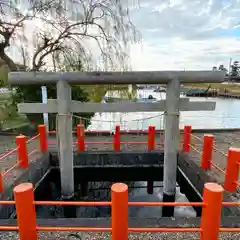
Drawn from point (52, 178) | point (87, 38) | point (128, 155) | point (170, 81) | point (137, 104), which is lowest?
point (52, 178)

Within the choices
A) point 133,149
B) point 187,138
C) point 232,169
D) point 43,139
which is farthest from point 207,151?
point 43,139

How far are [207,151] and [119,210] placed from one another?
3818mm

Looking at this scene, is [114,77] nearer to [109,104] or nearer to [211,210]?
[109,104]

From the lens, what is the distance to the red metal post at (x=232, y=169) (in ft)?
14.3

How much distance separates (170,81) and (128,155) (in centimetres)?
318

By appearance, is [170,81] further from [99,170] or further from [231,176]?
[99,170]

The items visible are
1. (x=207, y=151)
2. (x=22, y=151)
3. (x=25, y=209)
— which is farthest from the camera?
(x=22, y=151)

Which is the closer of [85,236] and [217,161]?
[85,236]

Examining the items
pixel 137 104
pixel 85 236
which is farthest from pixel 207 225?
pixel 137 104

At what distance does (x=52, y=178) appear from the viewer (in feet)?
24.0

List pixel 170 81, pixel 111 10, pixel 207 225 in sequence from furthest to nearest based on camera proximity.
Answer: pixel 111 10
pixel 170 81
pixel 207 225

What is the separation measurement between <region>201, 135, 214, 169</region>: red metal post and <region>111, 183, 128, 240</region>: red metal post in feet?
11.9

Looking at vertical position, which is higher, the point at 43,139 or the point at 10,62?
the point at 10,62

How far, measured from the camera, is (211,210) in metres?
2.39
